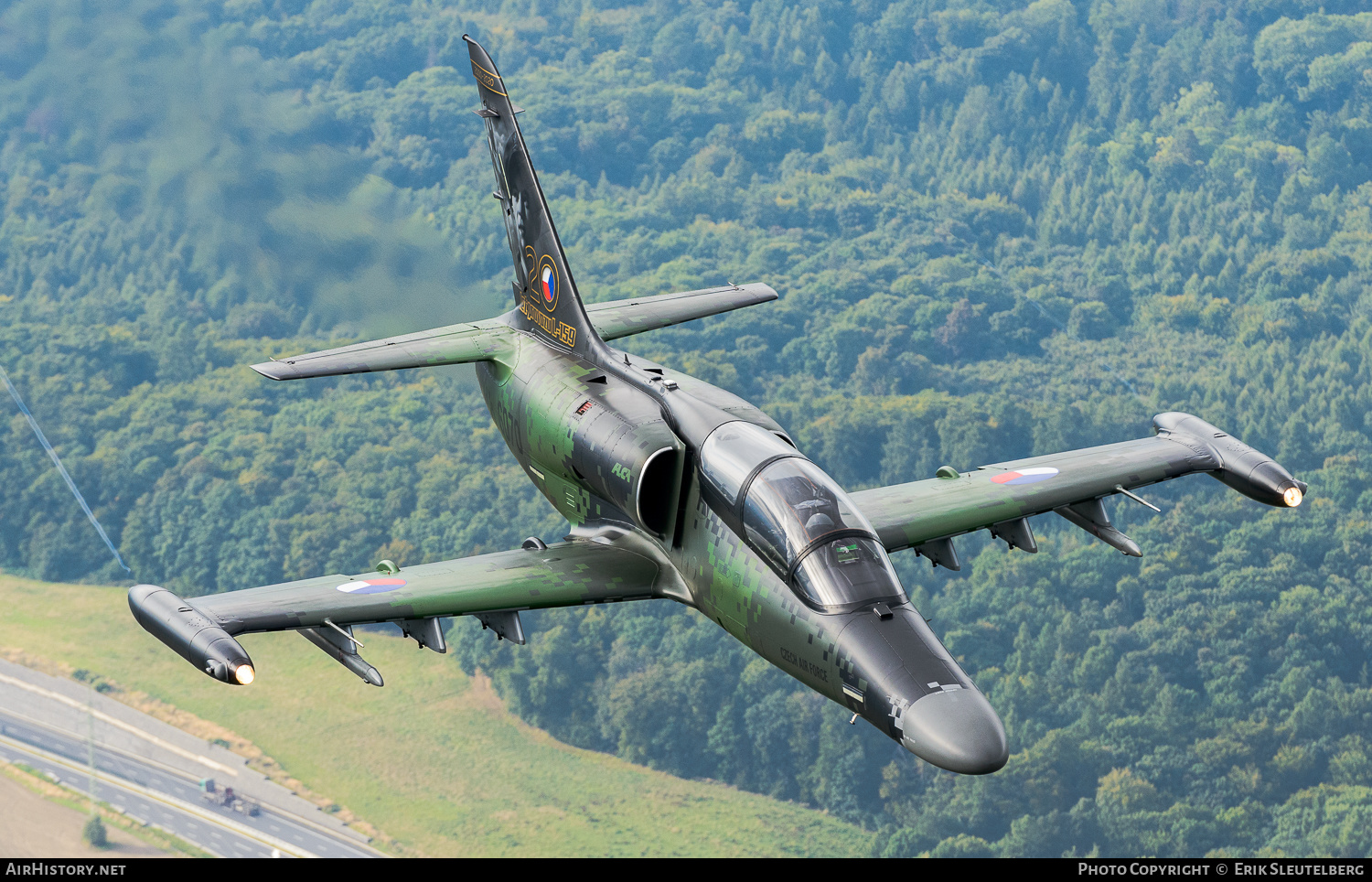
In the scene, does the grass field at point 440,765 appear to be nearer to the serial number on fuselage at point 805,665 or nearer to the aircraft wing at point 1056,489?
the aircraft wing at point 1056,489

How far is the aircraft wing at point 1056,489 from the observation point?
35.6 meters

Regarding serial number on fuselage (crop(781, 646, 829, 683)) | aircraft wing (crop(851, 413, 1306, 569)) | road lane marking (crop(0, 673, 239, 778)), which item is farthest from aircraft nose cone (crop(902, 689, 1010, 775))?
road lane marking (crop(0, 673, 239, 778))

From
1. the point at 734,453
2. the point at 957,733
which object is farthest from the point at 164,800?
the point at 957,733

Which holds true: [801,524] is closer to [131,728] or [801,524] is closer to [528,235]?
[528,235]

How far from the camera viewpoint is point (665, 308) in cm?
4194

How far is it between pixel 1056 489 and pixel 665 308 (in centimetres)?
1159

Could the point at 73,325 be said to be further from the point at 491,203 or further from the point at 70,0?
the point at 491,203

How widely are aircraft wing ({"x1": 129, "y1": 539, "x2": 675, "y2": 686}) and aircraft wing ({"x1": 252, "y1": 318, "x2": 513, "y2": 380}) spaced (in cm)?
637

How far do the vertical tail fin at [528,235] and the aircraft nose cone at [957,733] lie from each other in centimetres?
1515

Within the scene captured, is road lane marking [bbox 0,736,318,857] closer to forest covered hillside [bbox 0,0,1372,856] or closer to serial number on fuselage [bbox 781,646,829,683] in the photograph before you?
forest covered hillside [bbox 0,0,1372,856]

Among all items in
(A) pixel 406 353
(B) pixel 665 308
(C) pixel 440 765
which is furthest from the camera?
(C) pixel 440 765

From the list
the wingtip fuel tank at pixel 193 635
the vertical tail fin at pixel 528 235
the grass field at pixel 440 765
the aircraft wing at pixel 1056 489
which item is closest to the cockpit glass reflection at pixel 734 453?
the aircraft wing at pixel 1056 489

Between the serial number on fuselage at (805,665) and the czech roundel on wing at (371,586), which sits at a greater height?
the serial number on fuselage at (805,665)

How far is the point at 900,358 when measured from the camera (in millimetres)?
158000
